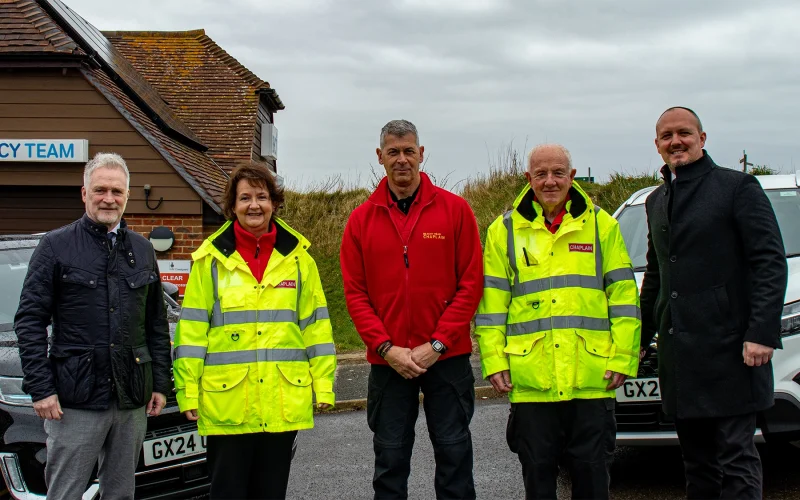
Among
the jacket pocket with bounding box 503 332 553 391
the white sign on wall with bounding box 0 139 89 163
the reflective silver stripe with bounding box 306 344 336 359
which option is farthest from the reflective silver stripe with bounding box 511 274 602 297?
the white sign on wall with bounding box 0 139 89 163

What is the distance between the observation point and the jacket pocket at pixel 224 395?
3.41m

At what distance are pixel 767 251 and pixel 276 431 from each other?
2.45 meters

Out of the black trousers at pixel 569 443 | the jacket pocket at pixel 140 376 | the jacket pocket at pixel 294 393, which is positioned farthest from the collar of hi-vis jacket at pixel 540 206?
the jacket pocket at pixel 140 376

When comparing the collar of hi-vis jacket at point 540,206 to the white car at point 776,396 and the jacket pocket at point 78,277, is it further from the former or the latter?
the jacket pocket at point 78,277

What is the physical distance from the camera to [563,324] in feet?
11.6

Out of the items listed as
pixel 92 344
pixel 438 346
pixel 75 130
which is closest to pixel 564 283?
pixel 438 346

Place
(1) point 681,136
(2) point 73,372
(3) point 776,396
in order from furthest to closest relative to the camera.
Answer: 1. (3) point 776,396
2. (1) point 681,136
3. (2) point 73,372

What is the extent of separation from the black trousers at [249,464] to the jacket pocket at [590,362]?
1414 millimetres

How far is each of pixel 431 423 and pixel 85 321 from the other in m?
1.71

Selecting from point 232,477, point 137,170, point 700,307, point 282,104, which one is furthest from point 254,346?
point 282,104

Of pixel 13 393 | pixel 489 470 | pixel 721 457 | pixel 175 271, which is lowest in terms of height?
pixel 489 470

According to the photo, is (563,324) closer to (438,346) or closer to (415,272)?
(438,346)

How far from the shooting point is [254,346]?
3.47 m

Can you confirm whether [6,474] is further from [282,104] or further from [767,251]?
[282,104]
